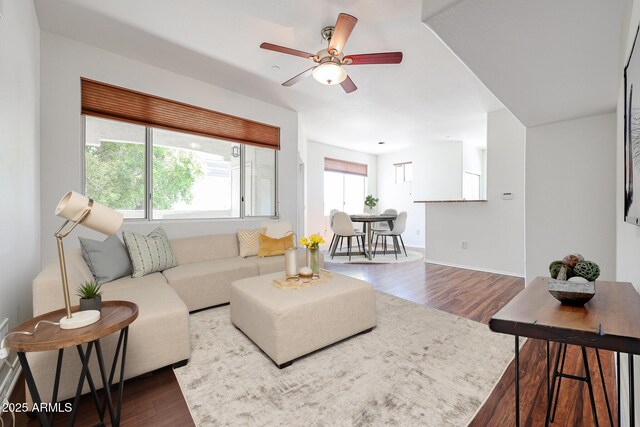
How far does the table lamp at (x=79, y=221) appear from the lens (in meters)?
1.04

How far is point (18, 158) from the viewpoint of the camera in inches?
67.4

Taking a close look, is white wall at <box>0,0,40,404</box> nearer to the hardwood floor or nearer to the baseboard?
the hardwood floor

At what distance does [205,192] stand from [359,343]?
2830 millimetres

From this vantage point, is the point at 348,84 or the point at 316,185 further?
the point at 316,185

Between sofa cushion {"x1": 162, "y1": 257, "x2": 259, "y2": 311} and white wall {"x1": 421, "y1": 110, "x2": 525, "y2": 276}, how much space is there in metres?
3.68

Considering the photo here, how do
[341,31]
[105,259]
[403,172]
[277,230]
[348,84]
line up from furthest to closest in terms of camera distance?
[403,172], [277,230], [348,84], [105,259], [341,31]

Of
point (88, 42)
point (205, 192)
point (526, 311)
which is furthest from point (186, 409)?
point (88, 42)

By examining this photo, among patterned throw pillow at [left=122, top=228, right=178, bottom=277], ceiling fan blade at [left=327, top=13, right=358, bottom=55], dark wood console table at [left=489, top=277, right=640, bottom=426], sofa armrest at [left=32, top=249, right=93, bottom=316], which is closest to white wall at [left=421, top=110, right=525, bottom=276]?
ceiling fan blade at [left=327, top=13, right=358, bottom=55]

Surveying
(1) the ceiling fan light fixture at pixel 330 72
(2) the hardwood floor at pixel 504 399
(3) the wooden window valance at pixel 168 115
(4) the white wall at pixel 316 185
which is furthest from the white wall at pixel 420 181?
(1) the ceiling fan light fixture at pixel 330 72

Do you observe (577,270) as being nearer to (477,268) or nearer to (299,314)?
(299,314)

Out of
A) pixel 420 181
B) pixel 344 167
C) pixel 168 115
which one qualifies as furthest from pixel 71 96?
pixel 420 181

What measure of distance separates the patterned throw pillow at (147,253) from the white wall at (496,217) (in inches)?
175

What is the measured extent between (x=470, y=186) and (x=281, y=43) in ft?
20.8

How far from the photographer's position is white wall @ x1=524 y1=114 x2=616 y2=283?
2412 millimetres
